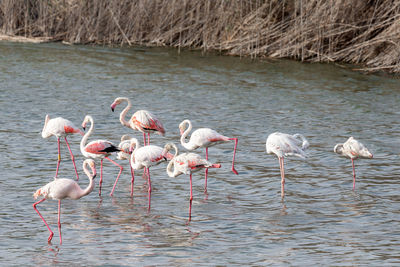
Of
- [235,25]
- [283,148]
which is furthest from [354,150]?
[235,25]

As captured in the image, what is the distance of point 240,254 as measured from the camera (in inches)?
238

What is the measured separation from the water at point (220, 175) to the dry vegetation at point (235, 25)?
72 cm

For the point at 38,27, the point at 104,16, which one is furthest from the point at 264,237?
the point at 38,27

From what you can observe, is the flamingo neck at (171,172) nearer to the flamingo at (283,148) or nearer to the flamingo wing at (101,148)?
the flamingo wing at (101,148)

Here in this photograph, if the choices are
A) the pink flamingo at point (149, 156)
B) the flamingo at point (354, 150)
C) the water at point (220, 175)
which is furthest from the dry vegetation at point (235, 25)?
the pink flamingo at point (149, 156)

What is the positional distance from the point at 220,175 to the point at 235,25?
9471 millimetres

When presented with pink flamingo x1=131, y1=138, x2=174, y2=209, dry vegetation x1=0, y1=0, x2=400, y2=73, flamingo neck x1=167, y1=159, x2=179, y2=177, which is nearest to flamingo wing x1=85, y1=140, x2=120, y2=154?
pink flamingo x1=131, y1=138, x2=174, y2=209

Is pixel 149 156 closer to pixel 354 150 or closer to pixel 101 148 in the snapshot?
pixel 101 148

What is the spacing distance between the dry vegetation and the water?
0.72 meters

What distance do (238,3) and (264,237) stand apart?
38.2ft

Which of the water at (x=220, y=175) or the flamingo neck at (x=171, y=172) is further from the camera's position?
the flamingo neck at (x=171, y=172)

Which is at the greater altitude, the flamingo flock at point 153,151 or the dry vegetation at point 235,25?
the dry vegetation at point 235,25

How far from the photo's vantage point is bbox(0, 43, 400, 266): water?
6.17 metres

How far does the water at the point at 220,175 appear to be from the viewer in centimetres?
617
